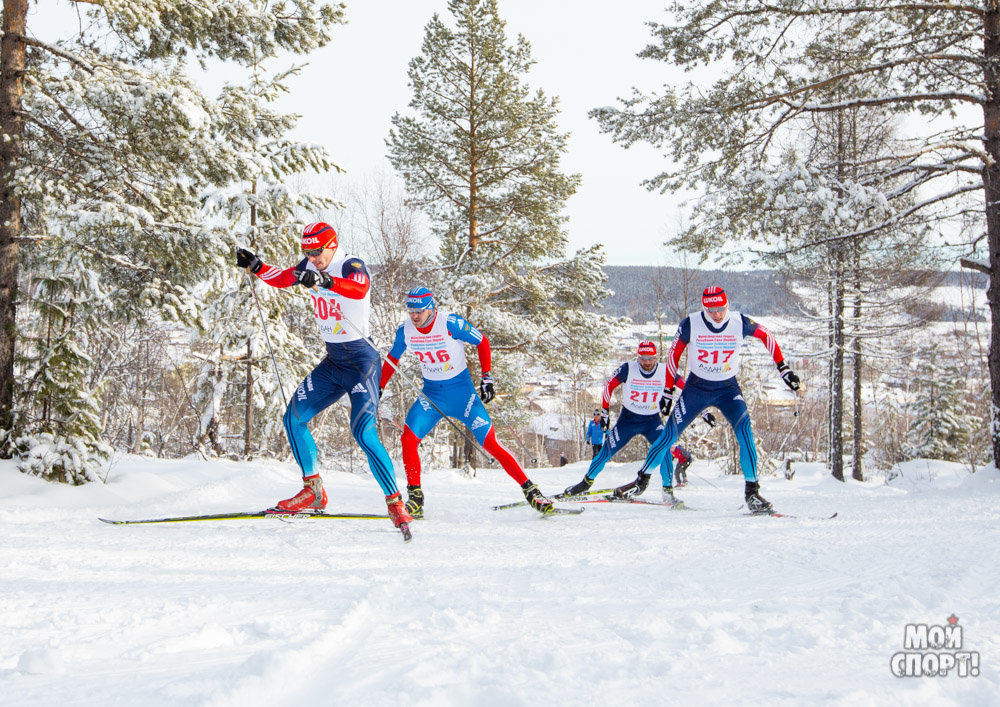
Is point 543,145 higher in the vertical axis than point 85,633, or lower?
higher

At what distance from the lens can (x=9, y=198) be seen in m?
6.35

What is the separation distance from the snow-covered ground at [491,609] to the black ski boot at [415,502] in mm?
460

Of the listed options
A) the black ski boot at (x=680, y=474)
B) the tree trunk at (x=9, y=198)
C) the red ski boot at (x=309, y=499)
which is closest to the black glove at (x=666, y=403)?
the red ski boot at (x=309, y=499)

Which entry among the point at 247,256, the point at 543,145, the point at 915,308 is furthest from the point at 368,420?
the point at 915,308

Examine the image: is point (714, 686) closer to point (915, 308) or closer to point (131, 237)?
point (131, 237)

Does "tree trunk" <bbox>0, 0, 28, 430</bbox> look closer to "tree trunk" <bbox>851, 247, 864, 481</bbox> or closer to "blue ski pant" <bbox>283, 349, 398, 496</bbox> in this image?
"blue ski pant" <bbox>283, 349, 398, 496</bbox>

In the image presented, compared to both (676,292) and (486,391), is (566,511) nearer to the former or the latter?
(486,391)

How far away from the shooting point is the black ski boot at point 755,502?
19.2 feet

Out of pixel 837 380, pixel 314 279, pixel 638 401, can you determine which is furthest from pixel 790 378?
pixel 837 380

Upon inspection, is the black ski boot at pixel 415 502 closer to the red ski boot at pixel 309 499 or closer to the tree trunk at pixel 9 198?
the red ski boot at pixel 309 499

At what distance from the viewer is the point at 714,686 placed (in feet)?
6.63

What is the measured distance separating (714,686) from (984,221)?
33.7 ft

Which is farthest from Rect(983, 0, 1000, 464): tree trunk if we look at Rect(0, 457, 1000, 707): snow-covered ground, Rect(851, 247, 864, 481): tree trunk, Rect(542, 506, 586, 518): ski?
Rect(851, 247, 864, 481): tree trunk

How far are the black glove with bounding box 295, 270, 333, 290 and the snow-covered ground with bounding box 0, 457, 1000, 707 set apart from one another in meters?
1.85
